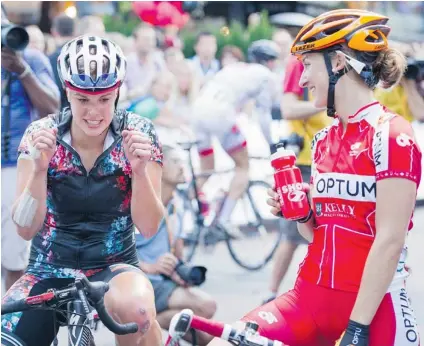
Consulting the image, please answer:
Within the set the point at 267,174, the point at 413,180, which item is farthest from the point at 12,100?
the point at 267,174

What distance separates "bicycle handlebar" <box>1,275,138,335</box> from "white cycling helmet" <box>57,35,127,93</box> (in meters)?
0.80

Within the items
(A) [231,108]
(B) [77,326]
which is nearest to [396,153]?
(B) [77,326]

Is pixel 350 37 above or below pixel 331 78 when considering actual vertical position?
above

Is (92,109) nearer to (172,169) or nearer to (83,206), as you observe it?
(83,206)

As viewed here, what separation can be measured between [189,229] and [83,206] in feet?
25.6

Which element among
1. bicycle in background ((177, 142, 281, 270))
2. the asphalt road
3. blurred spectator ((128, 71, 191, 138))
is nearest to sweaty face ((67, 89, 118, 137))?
the asphalt road

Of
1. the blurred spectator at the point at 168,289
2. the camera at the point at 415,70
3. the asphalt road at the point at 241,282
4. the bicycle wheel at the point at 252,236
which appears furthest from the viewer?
the bicycle wheel at the point at 252,236

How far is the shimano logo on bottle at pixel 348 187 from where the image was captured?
148 inches

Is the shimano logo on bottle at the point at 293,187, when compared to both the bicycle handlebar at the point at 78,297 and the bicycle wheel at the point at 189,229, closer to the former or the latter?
the bicycle handlebar at the point at 78,297

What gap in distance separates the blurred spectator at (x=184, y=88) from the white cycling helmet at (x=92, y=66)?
1061 centimetres

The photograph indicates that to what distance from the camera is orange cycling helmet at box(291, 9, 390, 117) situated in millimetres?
3914

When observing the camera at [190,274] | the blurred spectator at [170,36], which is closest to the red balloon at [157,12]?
the blurred spectator at [170,36]

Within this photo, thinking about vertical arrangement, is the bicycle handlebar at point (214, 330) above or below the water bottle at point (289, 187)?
below

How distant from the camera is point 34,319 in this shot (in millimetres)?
4121
